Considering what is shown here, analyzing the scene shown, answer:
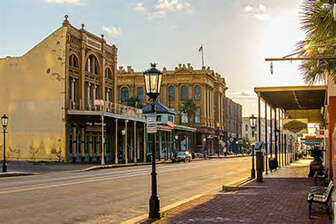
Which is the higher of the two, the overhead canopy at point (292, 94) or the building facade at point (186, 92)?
the building facade at point (186, 92)

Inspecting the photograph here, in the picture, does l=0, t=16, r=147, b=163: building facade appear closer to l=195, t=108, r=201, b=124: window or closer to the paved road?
the paved road

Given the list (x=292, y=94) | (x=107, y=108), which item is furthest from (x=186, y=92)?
(x=292, y=94)

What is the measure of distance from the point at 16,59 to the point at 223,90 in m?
80.8

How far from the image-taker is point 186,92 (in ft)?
346

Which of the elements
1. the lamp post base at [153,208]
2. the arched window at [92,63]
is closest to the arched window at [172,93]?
the arched window at [92,63]

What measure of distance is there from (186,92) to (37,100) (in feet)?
193

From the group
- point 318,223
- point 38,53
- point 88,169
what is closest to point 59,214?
point 318,223

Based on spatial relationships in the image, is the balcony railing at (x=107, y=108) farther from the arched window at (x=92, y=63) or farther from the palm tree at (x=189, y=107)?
the palm tree at (x=189, y=107)

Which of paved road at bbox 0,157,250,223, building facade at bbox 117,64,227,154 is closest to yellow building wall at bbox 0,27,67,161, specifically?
paved road at bbox 0,157,250,223

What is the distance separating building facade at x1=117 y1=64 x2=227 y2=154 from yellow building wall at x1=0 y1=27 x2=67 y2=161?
56408mm

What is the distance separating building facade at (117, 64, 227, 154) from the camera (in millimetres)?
104062

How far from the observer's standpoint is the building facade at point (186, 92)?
10406 cm

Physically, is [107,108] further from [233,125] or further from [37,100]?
[233,125]

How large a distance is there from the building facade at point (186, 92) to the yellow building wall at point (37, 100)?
56408 mm
